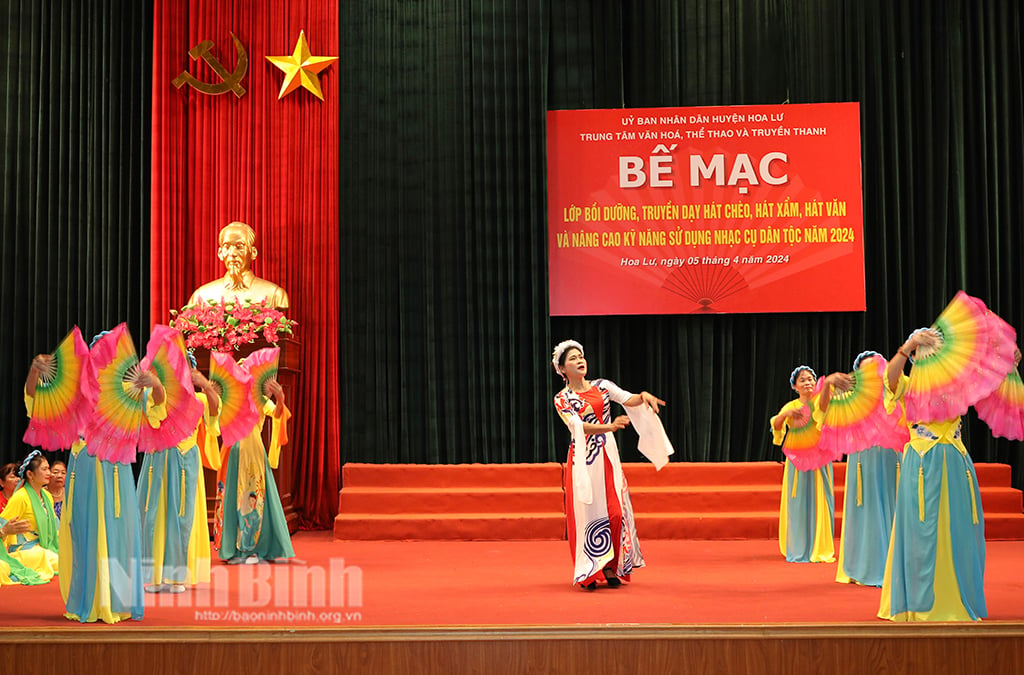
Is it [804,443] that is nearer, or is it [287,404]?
[804,443]

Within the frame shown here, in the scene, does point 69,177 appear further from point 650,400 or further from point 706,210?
point 650,400

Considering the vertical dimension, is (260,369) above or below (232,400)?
above

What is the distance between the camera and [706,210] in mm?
9359

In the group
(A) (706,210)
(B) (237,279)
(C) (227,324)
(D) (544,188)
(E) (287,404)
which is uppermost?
(D) (544,188)

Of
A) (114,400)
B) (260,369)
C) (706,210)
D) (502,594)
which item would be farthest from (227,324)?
(706,210)

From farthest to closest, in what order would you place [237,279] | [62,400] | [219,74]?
[219,74] < [237,279] < [62,400]

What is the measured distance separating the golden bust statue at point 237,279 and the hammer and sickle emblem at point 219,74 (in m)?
1.43

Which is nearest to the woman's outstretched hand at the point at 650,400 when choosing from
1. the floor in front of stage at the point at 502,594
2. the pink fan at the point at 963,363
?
the floor in front of stage at the point at 502,594

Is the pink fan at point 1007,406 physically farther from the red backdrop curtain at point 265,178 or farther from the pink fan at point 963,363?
the red backdrop curtain at point 265,178

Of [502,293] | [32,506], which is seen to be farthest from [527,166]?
[32,506]

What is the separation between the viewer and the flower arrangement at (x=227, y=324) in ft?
27.1

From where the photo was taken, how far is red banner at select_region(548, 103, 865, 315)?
30.4ft

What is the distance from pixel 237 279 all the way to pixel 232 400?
7.80 feet

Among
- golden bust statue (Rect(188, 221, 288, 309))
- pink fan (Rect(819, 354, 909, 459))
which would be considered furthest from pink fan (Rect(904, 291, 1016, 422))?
golden bust statue (Rect(188, 221, 288, 309))
